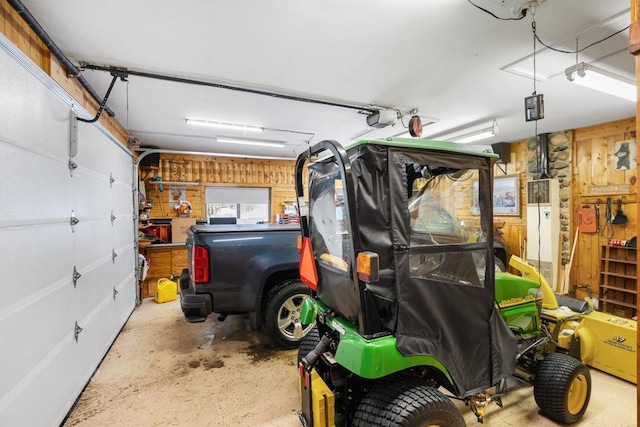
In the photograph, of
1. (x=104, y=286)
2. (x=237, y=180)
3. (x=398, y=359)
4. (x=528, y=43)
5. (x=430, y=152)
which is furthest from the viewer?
(x=237, y=180)

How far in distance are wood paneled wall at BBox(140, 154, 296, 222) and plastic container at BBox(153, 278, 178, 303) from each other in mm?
2138

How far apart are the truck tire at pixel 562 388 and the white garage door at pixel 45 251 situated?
11.3ft

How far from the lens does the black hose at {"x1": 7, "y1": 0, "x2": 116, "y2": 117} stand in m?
2.02

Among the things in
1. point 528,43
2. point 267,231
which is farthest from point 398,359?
point 528,43

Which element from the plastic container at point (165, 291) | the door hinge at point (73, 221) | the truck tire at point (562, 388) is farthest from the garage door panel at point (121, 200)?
the truck tire at point (562, 388)

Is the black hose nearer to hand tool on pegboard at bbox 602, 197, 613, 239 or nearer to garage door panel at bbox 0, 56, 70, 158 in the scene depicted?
garage door panel at bbox 0, 56, 70, 158

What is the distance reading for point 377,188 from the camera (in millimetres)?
1603

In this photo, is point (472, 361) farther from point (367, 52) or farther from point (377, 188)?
point (367, 52)

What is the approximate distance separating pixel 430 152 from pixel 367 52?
5.41ft

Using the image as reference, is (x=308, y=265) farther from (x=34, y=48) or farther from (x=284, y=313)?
(x=34, y=48)

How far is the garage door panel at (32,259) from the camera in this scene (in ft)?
5.64

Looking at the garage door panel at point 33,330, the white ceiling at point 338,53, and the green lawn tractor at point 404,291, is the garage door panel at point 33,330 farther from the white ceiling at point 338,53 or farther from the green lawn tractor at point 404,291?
the white ceiling at point 338,53

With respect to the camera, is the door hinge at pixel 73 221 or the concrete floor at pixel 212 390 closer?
the concrete floor at pixel 212 390

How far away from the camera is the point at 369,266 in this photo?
137 centimetres
